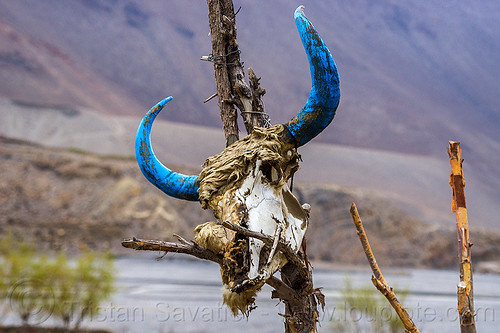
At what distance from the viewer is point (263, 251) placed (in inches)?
75.1

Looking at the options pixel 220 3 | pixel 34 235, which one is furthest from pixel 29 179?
pixel 220 3

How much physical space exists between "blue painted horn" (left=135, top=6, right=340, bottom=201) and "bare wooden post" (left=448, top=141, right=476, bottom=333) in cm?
57

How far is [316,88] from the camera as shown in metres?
2.05

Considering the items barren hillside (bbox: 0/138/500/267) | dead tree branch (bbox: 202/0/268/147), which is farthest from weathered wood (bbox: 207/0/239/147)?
barren hillside (bbox: 0/138/500/267)

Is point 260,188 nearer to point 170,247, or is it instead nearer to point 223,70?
point 170,247

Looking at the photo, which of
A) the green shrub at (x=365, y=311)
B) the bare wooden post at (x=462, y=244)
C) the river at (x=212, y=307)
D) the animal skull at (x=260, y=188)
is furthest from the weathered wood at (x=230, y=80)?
the green shrub at (x=365, y=311)

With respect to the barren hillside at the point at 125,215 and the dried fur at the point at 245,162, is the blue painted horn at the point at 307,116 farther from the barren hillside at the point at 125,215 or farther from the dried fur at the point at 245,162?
the barren hillside at the point at 125,215

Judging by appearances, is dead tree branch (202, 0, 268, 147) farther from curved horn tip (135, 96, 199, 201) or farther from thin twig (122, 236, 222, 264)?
thin twig (122, 236, 222, 264)

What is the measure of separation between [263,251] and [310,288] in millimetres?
478

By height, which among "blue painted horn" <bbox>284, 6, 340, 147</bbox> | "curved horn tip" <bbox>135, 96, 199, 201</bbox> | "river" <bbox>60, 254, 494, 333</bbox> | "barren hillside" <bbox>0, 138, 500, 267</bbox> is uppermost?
"barren hillside" <bbox>0, 138, 500, 267</bbox>

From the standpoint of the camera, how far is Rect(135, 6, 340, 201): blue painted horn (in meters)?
2.00

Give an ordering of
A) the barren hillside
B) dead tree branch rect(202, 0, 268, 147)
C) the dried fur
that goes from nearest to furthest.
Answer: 1. the dried fur
2. dead tree branch rect(202, 0, 268, 147)
3. the barren hillside

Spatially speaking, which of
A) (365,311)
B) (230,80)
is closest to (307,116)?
(230,80)

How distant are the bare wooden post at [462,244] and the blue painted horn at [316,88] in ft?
1.83
